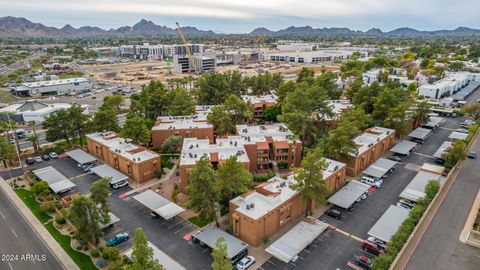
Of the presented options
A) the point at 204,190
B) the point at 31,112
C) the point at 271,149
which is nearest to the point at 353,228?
the point at 204,190

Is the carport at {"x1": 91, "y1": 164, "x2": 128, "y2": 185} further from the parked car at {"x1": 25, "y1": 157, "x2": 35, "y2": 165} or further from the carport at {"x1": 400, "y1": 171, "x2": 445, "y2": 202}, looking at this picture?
the carport at {"x1": 400, "y1": 171, "x2": 445, "y2": 202}

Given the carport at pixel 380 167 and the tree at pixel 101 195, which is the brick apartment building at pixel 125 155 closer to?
the tree at pixel 101 195

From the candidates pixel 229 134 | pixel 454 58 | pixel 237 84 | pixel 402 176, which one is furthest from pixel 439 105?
pixel 454 58

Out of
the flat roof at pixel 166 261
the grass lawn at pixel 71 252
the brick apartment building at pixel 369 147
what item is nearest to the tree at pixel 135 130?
the grass lawn at pixel 71 252

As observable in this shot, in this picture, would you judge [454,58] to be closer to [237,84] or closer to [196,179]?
[237,84]

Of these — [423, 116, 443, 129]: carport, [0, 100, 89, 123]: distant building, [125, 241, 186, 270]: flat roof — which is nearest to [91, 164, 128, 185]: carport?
[125, 241, 186, 270]: flat roof

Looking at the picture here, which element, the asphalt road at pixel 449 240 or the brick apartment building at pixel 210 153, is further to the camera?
the brick apartment building at pixel 210 153

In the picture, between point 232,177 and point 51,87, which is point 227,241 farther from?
point 51,87
